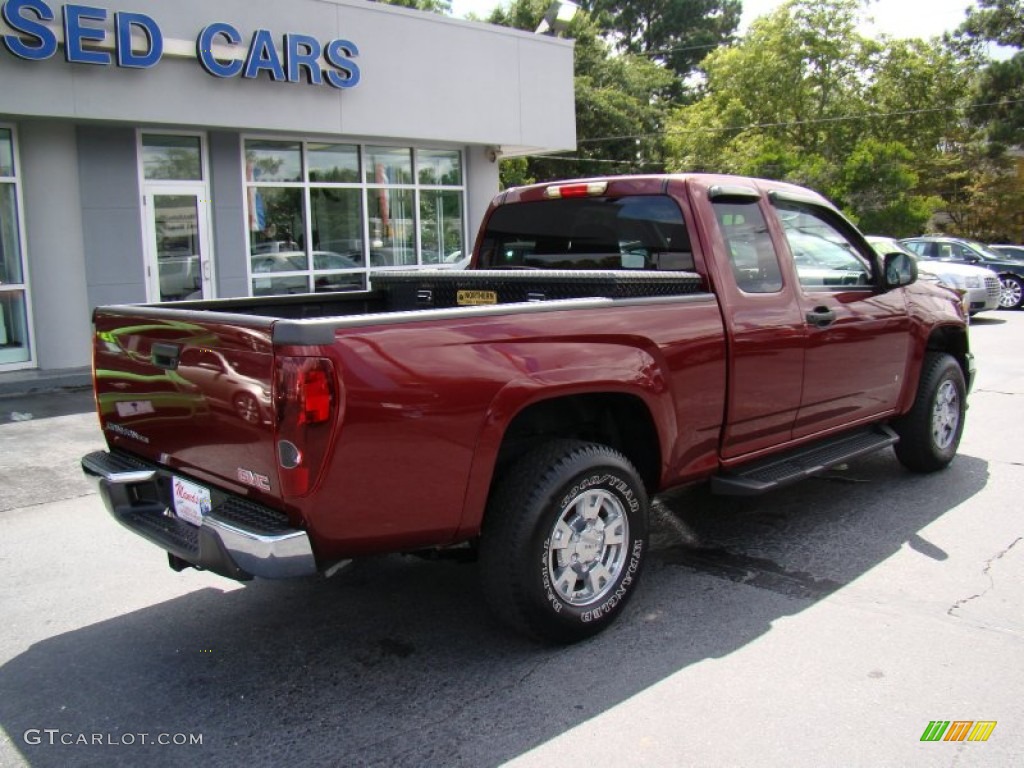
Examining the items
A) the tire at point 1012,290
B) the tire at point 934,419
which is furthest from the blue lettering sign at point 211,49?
the tire at point 1012,290

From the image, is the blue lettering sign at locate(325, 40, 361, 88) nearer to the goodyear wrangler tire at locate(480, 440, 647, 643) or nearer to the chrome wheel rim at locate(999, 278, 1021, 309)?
the goodyear wrangler tire at locate(480, 440, 647, 643)

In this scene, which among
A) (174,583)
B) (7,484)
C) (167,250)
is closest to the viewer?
(174,583)

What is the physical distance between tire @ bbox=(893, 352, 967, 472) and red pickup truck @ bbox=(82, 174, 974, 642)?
0.37 meters

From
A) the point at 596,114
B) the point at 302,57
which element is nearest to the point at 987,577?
the point at 302,57

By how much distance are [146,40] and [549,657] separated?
9.89 m

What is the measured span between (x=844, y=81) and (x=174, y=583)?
3791cm

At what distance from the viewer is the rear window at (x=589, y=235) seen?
466 centimetres

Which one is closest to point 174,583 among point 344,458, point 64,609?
point 64,609

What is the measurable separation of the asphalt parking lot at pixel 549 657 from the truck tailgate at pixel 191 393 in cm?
86

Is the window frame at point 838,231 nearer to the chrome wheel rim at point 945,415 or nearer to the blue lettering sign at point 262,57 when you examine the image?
the chrome wheel rim at point 945,415

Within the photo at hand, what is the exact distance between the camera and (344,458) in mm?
3043

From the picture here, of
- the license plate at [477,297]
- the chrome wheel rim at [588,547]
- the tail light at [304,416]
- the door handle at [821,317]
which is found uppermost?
the license plate at [477,297]

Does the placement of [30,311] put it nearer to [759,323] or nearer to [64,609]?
[64,609]

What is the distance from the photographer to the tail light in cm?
296
